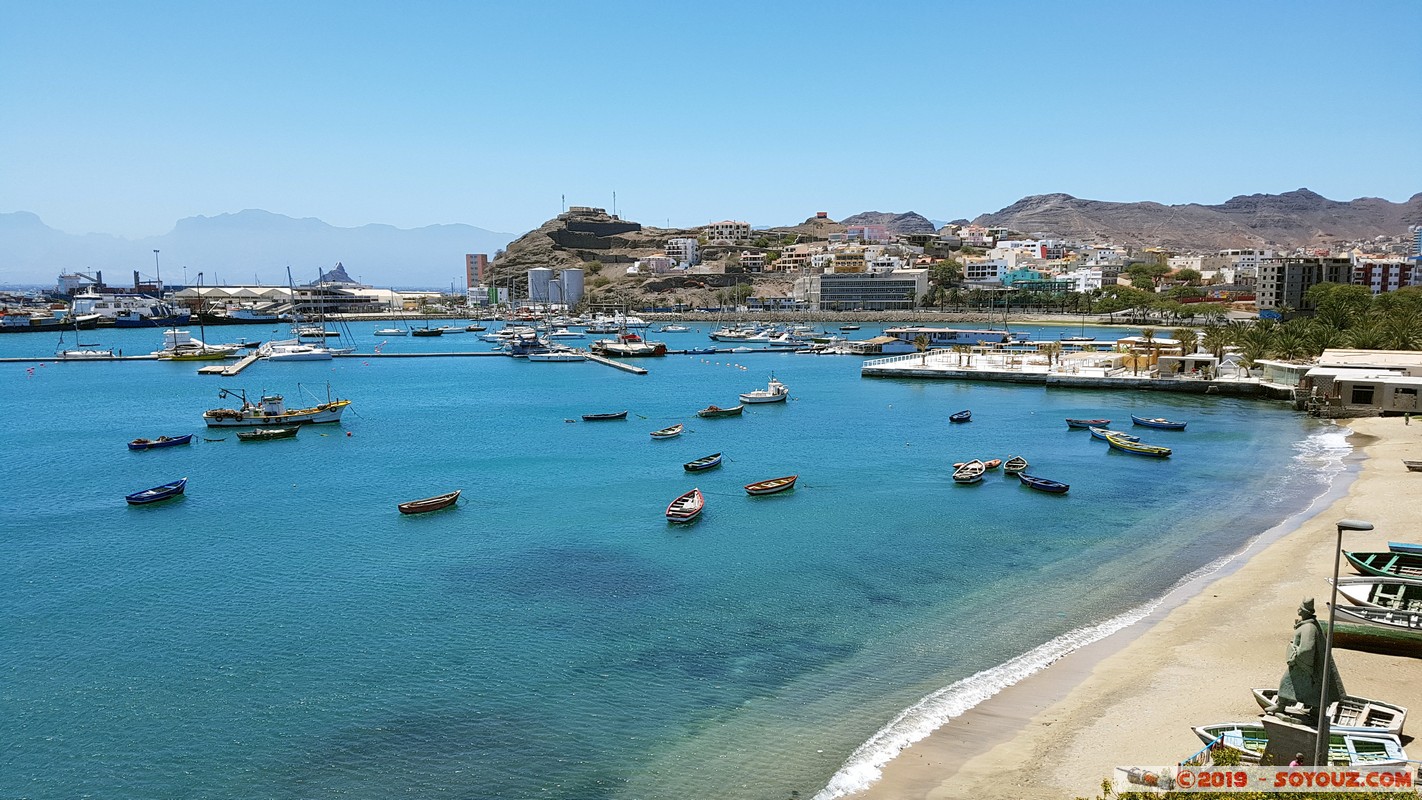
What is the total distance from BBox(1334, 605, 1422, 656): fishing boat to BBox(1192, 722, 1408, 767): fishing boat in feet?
20.2

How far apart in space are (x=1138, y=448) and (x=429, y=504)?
101 ft

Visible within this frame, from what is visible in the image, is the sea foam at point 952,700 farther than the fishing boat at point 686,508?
No

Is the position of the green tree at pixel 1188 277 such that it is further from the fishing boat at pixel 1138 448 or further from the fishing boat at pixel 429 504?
the fishing boat at pixel 429 504

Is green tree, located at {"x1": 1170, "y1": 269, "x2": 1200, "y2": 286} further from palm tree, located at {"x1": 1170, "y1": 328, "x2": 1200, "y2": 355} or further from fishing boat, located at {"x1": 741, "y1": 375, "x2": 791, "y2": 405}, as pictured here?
fishing boat, located at {"x1": 741, "y1": 375, "x2": 791, "y2": 405}

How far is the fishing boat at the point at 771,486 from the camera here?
111 ft

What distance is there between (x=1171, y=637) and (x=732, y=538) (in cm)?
1290

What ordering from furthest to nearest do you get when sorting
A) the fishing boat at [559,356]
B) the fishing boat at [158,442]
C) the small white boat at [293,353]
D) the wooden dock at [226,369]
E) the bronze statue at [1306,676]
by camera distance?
the fishing boat at [559,356] → the small white boat at [293,353] → the wooden dock at [226,369] → the fishing boat at [158,442] → the bronze statue at [1306,676]

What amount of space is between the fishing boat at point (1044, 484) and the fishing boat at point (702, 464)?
1249 centimetres

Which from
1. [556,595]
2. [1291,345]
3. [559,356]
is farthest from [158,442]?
[1291,345]

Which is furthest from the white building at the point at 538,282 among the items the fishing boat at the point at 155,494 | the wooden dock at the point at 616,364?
the fishing boat at the point at 155,494

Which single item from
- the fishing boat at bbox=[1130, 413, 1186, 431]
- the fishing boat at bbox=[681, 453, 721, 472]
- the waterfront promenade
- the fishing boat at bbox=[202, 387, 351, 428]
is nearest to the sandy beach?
the fishing boat at bbox=[681, 453, 721, 472]

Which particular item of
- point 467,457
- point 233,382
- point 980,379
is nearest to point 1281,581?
point 467,457

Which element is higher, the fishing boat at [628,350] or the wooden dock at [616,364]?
the fishing boat at [628,350]

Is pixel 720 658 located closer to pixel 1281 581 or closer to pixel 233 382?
pixel 1281 581
